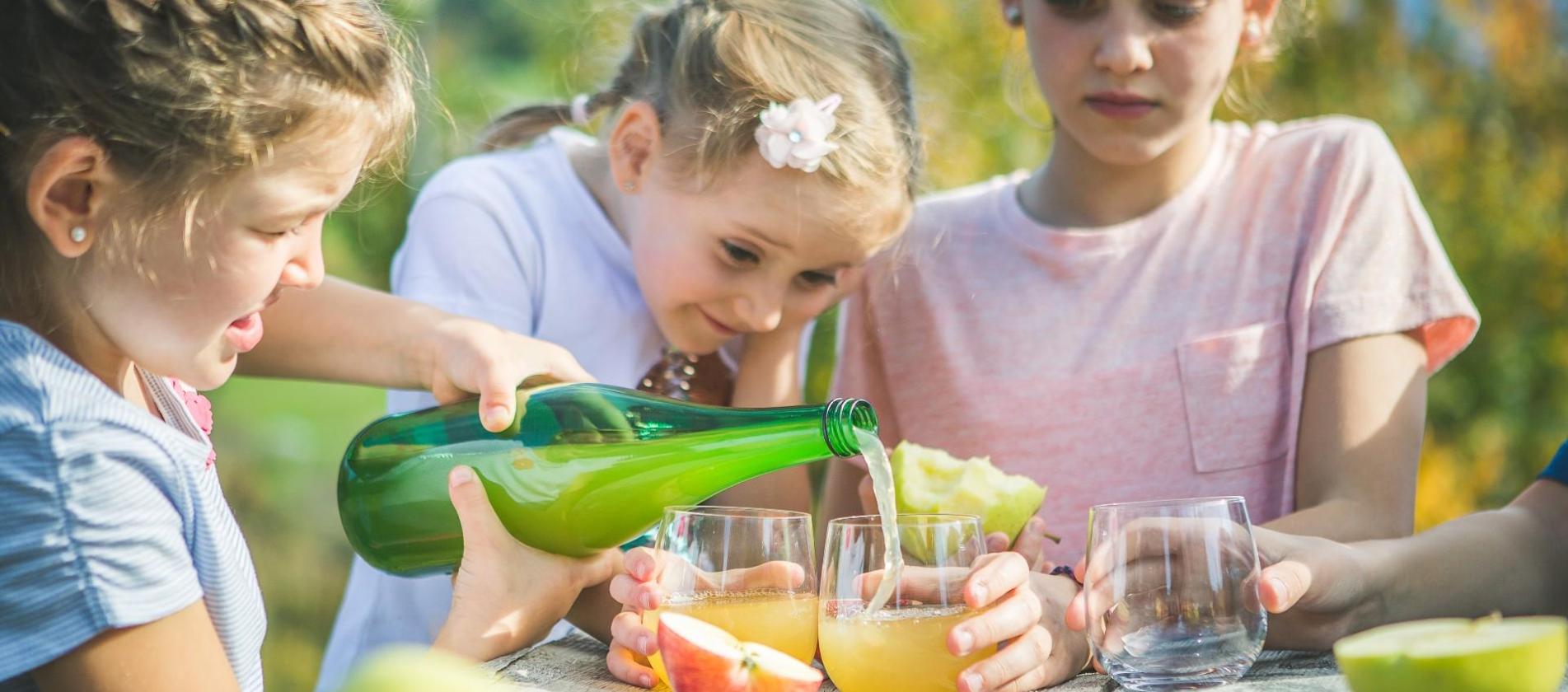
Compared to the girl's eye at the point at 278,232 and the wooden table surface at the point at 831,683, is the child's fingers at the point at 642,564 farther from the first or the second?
the girl's eye at the point at 278,232

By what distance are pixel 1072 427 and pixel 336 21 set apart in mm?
1592

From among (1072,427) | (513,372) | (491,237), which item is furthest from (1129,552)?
(491,237)

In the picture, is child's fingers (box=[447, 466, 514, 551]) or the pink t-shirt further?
the pink t-shirt

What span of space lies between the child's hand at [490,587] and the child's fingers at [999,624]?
1.91 ft

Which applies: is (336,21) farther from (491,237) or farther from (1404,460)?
(1404,460)

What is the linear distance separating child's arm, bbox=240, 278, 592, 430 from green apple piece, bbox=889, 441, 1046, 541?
48 centimetres

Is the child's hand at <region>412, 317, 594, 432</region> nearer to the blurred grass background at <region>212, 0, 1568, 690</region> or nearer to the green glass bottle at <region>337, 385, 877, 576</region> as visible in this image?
the green glass bottle at <region>337, 385, 877, 576</region>

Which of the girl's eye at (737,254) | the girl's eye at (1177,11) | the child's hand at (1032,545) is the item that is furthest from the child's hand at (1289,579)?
the girl's eye at (1177,11)

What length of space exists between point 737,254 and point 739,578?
89 centimetres

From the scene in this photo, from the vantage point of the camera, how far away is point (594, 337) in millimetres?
2477

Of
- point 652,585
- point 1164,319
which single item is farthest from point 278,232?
point 1164,319

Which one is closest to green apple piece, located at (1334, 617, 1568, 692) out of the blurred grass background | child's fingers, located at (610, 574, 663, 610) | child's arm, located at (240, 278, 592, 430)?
child's fingers, located at (610, 574, 663, 610)

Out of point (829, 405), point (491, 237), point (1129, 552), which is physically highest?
point (491, 237)

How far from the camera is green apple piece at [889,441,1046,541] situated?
194cm
